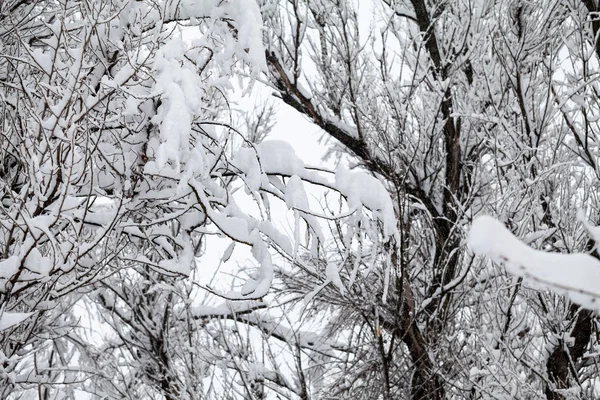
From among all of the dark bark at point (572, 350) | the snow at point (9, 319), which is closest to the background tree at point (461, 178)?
the dark bark at point (572, 350)

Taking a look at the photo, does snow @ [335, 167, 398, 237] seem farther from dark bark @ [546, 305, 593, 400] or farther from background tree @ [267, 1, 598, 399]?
dark bark @ [546, 305, 593, 400]

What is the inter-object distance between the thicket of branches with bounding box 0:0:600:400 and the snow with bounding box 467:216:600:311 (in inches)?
4.5

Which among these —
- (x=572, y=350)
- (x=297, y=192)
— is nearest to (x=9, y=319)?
(x=297, y=192)

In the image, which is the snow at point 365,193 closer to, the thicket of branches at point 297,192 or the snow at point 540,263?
the thicket of branches at point 297,192

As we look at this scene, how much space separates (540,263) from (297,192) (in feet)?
5.90

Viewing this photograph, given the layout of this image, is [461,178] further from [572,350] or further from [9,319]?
[9,319]

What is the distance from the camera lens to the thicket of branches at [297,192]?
198 centimetres

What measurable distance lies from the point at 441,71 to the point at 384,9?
155 cm

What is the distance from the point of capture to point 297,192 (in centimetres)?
225

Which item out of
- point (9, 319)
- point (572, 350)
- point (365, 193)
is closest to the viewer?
point (9, 319)

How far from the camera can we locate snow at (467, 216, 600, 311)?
463 millimetres

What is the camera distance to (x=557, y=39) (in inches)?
185

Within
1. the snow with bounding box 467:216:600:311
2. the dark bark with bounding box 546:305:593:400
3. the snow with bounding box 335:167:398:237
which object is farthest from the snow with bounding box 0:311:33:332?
the dark bark with bounding box 546:305:593:400

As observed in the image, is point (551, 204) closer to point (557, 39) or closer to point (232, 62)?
point (557, 39)
